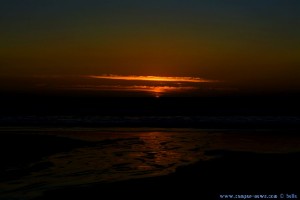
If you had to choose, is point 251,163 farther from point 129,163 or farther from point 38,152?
point 38,152

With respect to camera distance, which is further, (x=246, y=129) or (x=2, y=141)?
(x=246, y=129)

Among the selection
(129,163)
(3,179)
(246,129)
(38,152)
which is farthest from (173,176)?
(246,129)

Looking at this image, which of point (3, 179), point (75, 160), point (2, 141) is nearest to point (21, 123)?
point (2, 141)

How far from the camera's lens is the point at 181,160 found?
50.6 feet

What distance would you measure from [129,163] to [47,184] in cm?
371

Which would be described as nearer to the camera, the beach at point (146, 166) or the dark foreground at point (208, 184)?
the dark foreground at point (208, 184)

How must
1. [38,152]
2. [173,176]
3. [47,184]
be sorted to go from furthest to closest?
[38,152] < [173,176] < [47,184]

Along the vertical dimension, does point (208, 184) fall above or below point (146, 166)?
below

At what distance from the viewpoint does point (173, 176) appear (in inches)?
500

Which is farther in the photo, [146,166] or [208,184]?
[146,166]

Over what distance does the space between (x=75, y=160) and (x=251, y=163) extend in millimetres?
6261

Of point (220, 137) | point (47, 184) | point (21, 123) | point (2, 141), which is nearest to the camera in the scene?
point (47, 184)

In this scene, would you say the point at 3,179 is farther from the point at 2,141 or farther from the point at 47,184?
the point at 2,141

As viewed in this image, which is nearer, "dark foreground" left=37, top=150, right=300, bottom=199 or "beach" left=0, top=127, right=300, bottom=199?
"dark foreground" left=37, top=150, right=300, bottom=199
